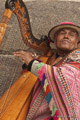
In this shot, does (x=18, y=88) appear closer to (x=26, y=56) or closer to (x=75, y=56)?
(x=26, y=56)

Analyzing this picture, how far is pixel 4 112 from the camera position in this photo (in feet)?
2.89

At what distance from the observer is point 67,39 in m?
1.26

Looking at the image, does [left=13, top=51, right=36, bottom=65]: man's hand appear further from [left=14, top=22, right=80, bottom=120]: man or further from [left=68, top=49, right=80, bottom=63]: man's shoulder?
[left=68, top=49, right=80, bottom=63]: man's shoulder

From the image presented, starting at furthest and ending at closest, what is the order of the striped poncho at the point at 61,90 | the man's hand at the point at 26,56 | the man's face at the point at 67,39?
the man's face at the point at 67,39 → the man's hand at the point at 26,56 → the striped poncho at the point at 61,90

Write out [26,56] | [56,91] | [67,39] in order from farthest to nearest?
[67,39], [26,56], [56,91]

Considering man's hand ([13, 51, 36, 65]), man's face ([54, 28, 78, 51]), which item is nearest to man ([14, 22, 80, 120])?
man's hand ([13, 51, 36, 65])

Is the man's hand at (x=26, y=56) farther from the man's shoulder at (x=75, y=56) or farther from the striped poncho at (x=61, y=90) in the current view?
the man's shoulder at (x=75, y=56)

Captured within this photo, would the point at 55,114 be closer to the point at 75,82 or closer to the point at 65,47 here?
the point at 75,82

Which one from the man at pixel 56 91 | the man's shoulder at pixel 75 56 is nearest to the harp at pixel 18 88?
the man at pixel 56 91

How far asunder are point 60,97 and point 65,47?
53 centimetres

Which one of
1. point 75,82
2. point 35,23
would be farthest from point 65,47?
point 35,23

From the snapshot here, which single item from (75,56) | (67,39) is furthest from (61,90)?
(67,39)

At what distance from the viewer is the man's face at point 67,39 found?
1.25m

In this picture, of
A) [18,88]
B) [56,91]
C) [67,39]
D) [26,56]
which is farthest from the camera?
[67,39]
